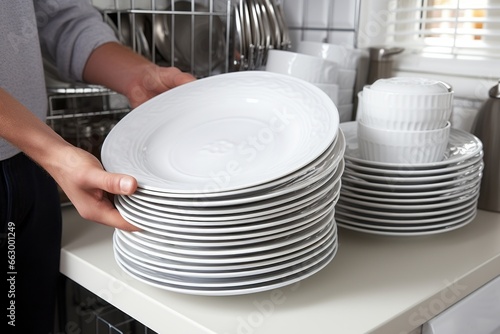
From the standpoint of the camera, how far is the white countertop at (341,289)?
0.57 meters

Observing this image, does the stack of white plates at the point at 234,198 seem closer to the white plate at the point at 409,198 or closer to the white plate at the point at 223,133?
the white plate at the point at 223,133

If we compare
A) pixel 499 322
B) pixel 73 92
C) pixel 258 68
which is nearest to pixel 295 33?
pixel 258 68

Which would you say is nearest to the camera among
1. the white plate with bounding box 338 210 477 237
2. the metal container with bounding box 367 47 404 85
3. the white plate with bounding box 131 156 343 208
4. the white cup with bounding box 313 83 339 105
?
the white plate with bounding box 131 156 343 208

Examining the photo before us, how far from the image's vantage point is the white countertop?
57 cm

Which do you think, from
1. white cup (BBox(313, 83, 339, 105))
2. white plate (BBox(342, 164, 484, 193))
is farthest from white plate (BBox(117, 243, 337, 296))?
white cup (BBox(313, 83, 339, 105))

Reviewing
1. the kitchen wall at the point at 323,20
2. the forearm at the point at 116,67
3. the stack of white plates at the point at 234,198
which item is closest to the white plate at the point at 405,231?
the stack of white plates at the point at 234,198

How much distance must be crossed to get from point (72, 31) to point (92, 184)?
416mm

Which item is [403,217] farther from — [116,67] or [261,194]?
[116,67]

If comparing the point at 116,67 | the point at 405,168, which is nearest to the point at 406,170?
the point at 405,168

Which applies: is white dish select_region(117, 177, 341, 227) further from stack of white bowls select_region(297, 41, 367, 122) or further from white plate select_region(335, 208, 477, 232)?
stack of white bowls select_region(297, 41, 367, 122)

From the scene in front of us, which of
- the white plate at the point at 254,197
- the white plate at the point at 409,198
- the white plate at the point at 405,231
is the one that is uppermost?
the white plate at the point at 254,197

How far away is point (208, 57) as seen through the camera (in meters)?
1.15

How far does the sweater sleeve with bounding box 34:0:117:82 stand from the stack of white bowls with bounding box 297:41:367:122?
0.40 m

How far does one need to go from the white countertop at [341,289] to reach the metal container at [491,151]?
0.32ft
